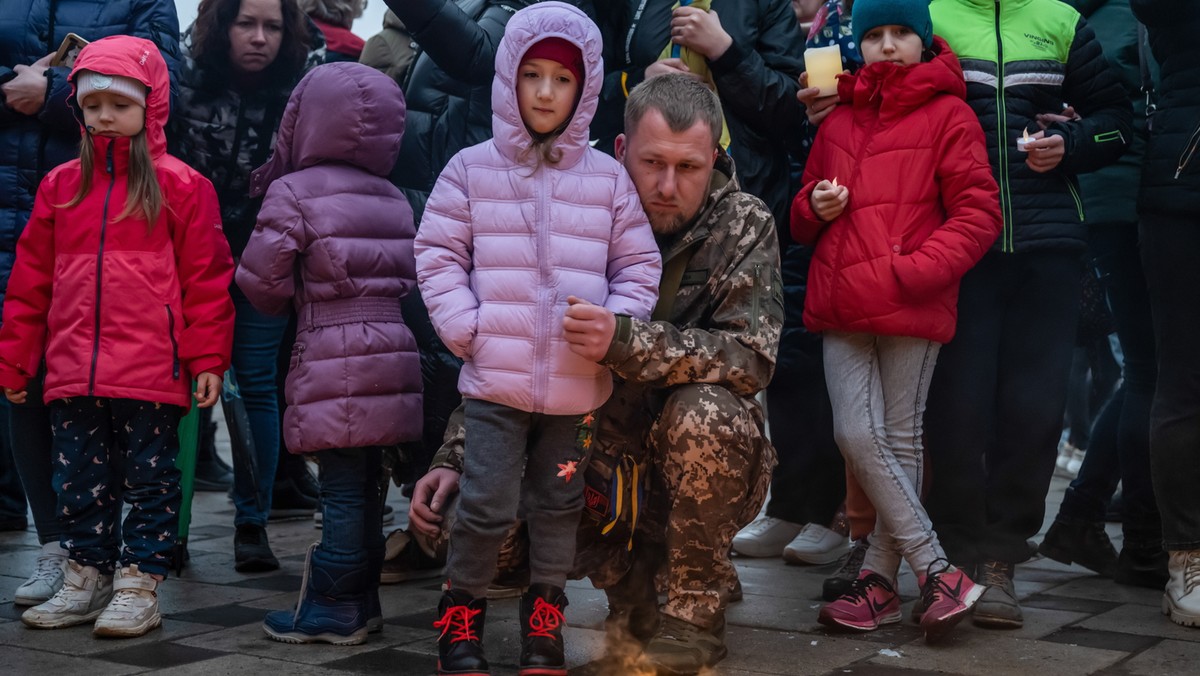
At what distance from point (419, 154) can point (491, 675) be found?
2193 mm

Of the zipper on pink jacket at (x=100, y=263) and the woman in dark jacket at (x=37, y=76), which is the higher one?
the woman in dark jacket at (x=37, y=76)

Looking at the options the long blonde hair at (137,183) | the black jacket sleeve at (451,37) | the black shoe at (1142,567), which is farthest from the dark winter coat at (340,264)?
the black shoe at (1142,567)

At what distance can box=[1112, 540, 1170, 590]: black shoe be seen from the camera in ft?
14.6

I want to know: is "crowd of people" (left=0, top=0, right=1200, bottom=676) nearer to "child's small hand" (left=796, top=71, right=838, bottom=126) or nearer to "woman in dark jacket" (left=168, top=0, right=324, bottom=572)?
"child's small hand" (left=796, top=71, right=838, bottom=126)

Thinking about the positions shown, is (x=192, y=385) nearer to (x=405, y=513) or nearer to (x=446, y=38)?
(x=446, y=38)

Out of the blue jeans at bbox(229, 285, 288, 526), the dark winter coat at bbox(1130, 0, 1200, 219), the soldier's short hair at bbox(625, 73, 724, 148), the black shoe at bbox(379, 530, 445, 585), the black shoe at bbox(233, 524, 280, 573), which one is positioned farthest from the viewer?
the blue jeans at bbox(229, 285, 288, 526)

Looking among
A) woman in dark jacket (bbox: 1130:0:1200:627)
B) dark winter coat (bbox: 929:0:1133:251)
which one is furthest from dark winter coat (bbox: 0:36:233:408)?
woman in dark jacket (bbox: 1130:0:1200:627)

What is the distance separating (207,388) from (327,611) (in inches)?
28.8

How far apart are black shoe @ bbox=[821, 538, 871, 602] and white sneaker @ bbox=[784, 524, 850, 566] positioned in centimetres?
47

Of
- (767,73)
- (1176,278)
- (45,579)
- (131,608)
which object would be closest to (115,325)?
(131,608)

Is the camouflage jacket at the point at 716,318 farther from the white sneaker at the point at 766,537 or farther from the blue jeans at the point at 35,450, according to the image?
the white sneaker at the point at 766,537

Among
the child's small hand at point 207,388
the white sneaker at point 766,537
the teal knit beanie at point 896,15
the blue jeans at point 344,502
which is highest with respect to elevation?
the teal knit beanie at point 896,15

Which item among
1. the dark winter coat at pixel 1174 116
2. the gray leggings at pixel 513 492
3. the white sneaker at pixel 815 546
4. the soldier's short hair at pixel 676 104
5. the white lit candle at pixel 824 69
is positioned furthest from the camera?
the white sneaker at pixel 815 546

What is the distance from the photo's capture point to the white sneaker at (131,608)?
3.70 m
